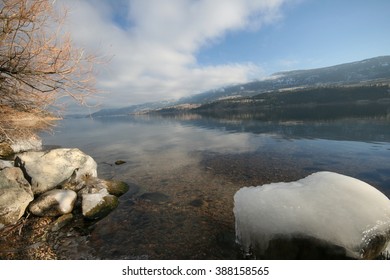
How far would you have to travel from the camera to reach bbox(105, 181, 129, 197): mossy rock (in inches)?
628

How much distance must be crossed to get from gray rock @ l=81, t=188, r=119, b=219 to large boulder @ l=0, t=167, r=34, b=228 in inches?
117

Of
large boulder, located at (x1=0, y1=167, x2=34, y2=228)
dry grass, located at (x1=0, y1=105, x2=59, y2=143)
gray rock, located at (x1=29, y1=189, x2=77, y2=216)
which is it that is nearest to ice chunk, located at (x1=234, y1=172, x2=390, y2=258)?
gray rock, located at (x1=29, y1=189, x2=77, y2=216)

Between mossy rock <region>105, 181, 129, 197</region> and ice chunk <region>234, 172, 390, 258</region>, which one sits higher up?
ice chunk <region>234, 172, 390, 258</region>

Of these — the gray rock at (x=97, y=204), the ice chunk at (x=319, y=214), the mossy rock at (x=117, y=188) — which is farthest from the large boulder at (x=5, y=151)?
the ice chunk at (x=319, y=214)

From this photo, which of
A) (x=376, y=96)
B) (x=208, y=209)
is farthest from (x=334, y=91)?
(x=208, y=209)

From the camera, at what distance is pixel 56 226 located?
11.3 meters

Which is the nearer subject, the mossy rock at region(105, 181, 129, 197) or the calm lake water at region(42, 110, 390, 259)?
the calm lake water at region(42, 110, 390, 259)

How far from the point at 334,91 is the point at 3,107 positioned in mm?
220930

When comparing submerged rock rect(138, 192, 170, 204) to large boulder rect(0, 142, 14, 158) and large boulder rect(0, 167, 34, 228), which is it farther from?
large boulder rect(0, 142, 14, 158)

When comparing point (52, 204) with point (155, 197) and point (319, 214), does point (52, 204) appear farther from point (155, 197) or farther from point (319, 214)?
point (319, 214)

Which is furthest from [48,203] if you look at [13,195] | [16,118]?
[16,118]

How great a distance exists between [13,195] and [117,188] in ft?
20.4

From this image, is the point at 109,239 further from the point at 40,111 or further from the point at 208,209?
the point at 40,111
